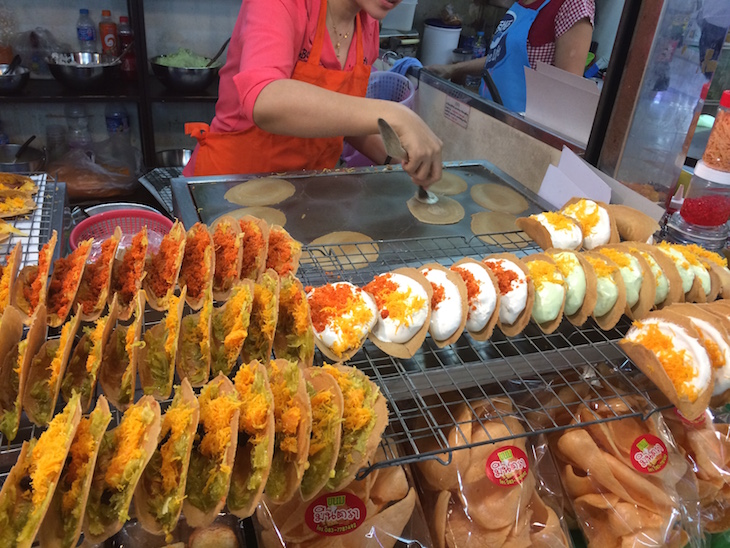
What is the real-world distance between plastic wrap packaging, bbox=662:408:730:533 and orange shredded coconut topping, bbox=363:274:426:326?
808 mm

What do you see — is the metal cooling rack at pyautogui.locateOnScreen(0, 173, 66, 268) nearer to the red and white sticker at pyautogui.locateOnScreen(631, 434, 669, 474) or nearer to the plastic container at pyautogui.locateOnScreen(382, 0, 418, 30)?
the red and white sticker at pyautogui.locateOnScreen(631, 434, 669, 474)

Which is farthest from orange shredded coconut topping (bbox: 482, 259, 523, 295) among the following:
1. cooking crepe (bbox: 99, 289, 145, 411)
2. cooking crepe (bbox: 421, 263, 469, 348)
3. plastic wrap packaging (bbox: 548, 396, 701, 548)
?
cooking crepe (bbox: 99, 289, 145, 411)

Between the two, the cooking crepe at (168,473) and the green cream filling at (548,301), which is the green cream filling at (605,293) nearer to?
the green cream filling at (548,301)

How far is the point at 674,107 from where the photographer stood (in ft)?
6.10

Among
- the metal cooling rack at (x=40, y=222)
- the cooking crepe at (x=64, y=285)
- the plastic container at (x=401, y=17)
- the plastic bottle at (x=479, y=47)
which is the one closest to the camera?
the cooking crepe at (x=64, y=285)

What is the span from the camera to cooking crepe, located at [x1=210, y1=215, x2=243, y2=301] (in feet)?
4.03

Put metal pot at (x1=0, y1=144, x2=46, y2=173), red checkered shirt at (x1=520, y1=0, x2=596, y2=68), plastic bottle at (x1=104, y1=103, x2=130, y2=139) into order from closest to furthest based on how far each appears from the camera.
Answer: red checkered shirt at (x1=520, y1=0, x2=596, y2=68), metal pot at (x1=0, y1=144, x2=46, y2=173), plastic bottle at (x1=104, y1=103, x2=130, y2=139)

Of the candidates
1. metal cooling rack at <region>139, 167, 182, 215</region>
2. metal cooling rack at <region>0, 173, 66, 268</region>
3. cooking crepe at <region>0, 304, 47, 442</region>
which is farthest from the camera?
metal cooling rack at <region>139, 167, 182, 215</region>

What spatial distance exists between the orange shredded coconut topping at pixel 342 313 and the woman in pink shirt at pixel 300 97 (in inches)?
39.7

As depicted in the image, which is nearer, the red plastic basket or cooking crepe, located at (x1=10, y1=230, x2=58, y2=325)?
cooking crepe, located at (x1=10, y1=230, x2=58, y2=325)

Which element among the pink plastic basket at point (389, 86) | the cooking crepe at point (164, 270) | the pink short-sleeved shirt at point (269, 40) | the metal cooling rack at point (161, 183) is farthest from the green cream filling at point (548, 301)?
the metal cooling rack at point (161, 183)

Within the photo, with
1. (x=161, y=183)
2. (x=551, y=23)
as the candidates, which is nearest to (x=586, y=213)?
(x=551, y=23)

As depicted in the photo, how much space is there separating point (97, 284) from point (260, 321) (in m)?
0.39

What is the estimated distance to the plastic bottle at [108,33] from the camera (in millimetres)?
3842
